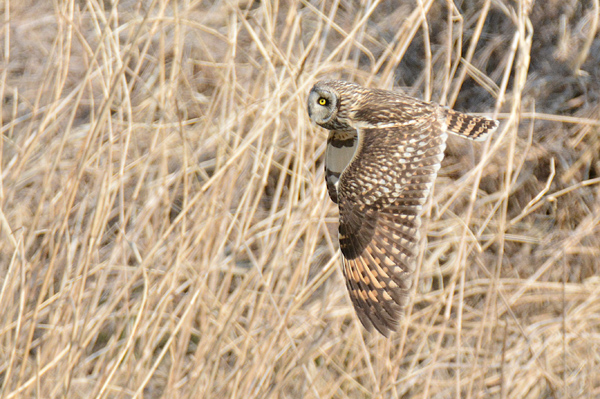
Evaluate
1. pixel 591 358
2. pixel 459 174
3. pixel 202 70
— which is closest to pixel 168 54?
pixel 202 70

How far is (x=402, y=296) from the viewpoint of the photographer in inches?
79.2

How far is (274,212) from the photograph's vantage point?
94.3 inches

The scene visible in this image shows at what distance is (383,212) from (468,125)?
0.40 m

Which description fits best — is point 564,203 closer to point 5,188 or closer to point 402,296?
point 402,296

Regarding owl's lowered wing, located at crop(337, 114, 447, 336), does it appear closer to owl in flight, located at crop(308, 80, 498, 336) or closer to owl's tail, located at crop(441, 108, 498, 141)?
owl in flight, located at crop(308, 80, 498, 336)

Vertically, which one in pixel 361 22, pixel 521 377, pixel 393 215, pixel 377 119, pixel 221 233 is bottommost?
pixel 521 377

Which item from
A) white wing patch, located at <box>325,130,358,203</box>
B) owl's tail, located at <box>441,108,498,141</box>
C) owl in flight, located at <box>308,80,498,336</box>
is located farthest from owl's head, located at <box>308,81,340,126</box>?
owl's tail, located at <box>441,108,498,141</box>

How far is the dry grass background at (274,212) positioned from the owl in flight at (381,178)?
8cm

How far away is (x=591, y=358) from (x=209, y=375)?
5.73 ft

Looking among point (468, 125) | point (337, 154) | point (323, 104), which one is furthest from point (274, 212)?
point (468, 125)

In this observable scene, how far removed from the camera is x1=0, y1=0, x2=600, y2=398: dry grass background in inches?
81.9

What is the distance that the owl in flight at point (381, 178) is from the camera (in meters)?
2.03

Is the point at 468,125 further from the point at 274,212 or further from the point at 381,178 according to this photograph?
the point at 274,212

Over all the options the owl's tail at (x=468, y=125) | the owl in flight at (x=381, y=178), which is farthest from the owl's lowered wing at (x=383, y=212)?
the owl's tail at (x=468, y=125)
